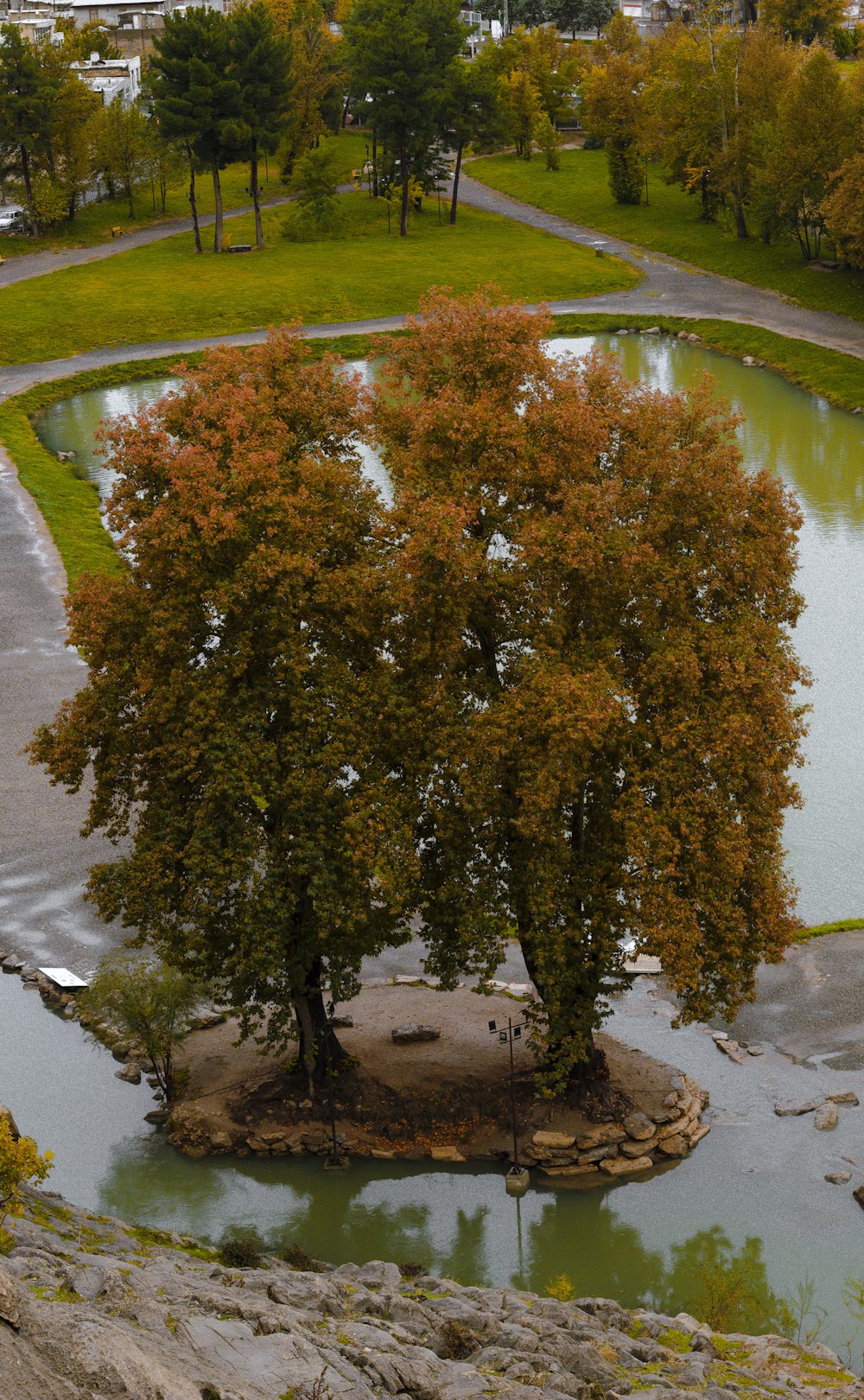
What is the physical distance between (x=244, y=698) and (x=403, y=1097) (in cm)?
833

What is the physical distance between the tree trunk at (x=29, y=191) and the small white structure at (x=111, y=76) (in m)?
16.5

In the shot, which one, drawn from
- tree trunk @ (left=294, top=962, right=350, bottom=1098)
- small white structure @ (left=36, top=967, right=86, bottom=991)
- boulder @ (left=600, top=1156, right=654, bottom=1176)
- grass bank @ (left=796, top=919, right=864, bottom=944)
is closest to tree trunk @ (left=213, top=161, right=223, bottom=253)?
small white structure @ (left=36, top=967, right=86, bottom=991)

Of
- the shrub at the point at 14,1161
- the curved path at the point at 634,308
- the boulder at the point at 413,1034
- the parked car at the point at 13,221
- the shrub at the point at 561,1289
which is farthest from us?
the parked car at the point at 13,221

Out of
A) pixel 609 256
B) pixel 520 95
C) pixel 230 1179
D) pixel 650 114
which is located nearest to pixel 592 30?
pixel 520 95

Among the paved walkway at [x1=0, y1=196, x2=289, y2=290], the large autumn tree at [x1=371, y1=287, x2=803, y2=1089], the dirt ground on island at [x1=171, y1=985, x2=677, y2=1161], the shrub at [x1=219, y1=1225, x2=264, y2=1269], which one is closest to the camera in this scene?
the shrub at [x1=219, y1=1225, x2=264, y2=1269]

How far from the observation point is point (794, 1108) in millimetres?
29734

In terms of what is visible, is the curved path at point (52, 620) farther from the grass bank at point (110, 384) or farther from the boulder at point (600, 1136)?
the boulder at point (600, 1136)

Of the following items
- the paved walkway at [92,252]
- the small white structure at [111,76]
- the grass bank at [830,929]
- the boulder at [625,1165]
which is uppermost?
the small white structure at [111,76]

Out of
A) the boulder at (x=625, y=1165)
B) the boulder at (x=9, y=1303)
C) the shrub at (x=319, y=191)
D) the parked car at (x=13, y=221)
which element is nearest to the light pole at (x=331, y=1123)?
the boulder at (x=625, y=1165)

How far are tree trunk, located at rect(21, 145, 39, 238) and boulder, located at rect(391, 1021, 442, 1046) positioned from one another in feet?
269

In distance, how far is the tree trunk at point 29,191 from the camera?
100000 mm

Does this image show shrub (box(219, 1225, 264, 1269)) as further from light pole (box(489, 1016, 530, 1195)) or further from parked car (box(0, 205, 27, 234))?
parked car (box(0, 205, 27, 234))

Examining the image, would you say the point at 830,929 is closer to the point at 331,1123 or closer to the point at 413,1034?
the point at 413,1034

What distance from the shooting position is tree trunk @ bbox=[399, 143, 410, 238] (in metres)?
101
